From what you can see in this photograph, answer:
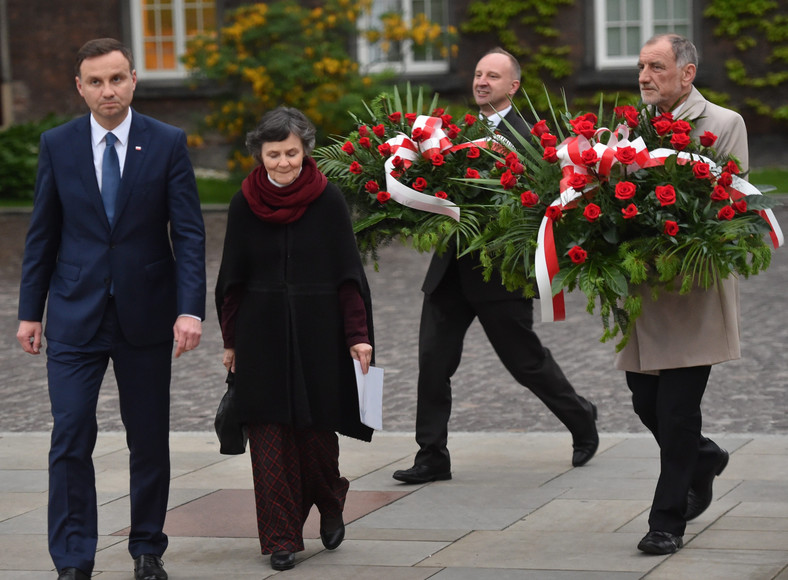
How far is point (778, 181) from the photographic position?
19375mm

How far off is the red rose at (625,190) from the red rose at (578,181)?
12 cm

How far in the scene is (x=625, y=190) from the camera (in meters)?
4.80

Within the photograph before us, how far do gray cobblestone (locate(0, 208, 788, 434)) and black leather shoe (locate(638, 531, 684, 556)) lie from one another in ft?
7.73

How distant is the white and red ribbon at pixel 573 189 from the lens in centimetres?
489

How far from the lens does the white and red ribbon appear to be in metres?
4.89

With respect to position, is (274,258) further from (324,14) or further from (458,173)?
(324,14)

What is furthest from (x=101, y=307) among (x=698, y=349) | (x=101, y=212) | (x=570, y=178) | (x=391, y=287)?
(x=391, y=287)

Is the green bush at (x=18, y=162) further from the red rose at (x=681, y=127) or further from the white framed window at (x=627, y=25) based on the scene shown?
the red rose at (x=681, y=127)

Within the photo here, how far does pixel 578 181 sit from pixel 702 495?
4.92 feet

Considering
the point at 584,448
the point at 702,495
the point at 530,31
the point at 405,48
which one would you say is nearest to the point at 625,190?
the point at 702,495

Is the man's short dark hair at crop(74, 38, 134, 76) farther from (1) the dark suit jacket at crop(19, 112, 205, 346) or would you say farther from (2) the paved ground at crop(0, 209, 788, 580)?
(2) the paved ground at crop(0, 209, 788, 580)

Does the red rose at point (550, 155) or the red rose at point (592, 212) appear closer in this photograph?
the red rose at point (592, 212)

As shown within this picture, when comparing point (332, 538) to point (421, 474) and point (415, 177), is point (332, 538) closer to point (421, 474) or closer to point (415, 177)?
point (421, 474)

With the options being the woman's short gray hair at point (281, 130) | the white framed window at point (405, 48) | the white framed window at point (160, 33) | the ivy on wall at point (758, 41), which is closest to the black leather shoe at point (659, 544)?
the woman's short gray hair at point (281, 130)
